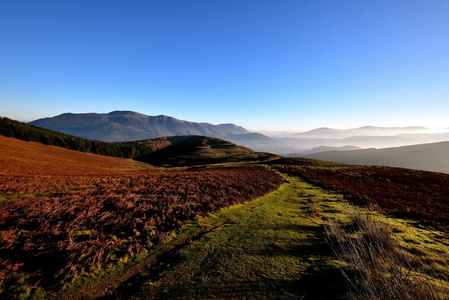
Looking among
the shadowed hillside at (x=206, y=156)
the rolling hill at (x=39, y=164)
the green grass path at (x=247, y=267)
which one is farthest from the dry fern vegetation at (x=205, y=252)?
the shadowed hillside at (x=206, y=156)

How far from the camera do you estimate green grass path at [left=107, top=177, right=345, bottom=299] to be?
5.02 m

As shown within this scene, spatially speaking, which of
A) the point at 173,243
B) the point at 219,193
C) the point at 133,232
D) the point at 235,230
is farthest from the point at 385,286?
the point at 219,193

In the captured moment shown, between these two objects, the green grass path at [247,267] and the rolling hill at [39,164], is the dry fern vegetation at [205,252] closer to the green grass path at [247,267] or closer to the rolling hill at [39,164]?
the green grass path at [247,267]

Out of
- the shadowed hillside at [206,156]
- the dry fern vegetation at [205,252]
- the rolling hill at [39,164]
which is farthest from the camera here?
the shadowed hillside at [206,156]

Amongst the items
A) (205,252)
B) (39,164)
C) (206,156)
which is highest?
(39,164)

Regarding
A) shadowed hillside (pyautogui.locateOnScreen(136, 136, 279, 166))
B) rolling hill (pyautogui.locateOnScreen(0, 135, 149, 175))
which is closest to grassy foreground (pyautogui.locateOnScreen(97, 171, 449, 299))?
rolling hill (pyautogui.locateOnScreen(0, 135, 149, 175))

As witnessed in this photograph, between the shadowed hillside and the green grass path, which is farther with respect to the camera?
the shadowed hillside

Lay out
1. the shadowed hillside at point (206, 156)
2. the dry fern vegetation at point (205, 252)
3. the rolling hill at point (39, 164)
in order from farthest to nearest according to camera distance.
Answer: the shadowed hillside at point (206, 156)
the rolling hill at point (39, 164)
the dry fern vegetation at point (205, 252)

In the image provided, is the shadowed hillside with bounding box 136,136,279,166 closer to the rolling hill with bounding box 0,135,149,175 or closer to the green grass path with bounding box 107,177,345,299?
the rolling hill with bounding box 0,135,149,175

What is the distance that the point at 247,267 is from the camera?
20.2 feet

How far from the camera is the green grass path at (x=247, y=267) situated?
502cm

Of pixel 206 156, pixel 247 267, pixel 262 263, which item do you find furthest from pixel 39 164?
pixel 206 156

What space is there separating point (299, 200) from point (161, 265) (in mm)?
14130

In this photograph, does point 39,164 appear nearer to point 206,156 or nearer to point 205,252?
point 205,252
